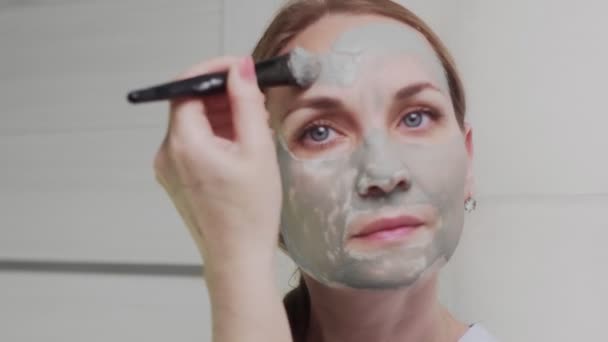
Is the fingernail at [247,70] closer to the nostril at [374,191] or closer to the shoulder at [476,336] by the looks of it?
the nostril at [374,191]

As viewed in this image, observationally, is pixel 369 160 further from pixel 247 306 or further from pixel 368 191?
pixel 247 306

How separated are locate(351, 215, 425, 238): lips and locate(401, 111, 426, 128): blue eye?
0.09 metres

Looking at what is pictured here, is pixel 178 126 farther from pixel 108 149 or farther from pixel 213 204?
pixel 108 149

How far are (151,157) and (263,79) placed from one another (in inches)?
21.4

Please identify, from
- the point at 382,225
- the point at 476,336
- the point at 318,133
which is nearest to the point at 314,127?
the point at 318,133

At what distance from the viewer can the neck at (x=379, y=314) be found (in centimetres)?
75

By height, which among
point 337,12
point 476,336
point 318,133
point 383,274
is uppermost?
point 337,12

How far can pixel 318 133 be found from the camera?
701mm

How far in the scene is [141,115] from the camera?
44.9 inches

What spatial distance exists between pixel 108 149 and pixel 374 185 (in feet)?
2.07

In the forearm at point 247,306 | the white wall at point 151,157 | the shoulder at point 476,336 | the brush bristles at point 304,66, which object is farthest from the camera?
the white wall at point 151,157

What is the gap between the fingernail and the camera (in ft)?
1.95

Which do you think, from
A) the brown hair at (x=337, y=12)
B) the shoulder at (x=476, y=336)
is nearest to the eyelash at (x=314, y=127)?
the brown hair at (x=337, y=12)

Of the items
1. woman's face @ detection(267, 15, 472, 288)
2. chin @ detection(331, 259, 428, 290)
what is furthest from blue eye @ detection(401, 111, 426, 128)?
chin @ detection(331, 259, 428, 290)
